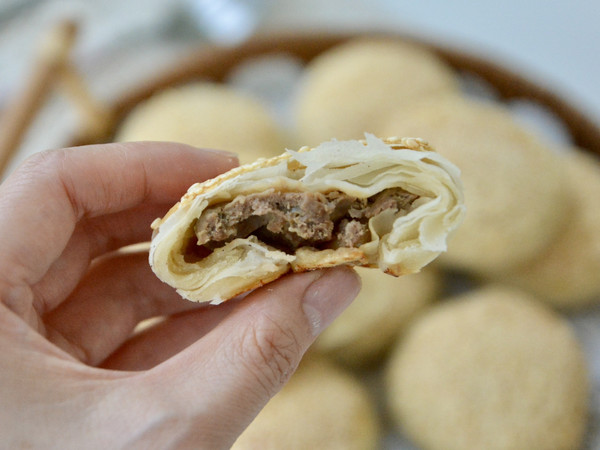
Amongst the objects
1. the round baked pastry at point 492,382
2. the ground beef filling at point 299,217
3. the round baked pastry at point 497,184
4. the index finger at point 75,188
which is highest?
the index finger at point 75,188

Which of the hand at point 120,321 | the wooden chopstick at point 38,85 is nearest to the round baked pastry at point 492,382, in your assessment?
the hand at point 120,321

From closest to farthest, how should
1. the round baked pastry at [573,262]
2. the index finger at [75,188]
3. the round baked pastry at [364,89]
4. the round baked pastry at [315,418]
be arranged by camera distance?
the index finger at [75,188] → the round baked pastry at [315,418] → the round baked pastry at [573,262] → the round baked pastry at [364,89]

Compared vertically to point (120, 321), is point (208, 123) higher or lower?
higher

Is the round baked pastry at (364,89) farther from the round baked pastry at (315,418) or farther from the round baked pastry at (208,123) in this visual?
the round baked pastry at (315,418)

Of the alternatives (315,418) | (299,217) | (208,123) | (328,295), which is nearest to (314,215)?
(299,217)

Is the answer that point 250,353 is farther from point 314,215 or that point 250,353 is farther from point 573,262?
point 573,262

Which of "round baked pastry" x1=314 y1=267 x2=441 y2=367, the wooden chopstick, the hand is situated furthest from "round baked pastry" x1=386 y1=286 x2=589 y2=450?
the wooden chopstick

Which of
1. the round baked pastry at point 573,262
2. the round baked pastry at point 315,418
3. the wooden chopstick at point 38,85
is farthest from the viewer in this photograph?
the wooden chopstick at point 38,85

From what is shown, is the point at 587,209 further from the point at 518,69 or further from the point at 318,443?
the point at 318,443

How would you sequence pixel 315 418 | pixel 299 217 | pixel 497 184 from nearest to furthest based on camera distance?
pixel 299 217
pixel 315 418
pixel 497 184
